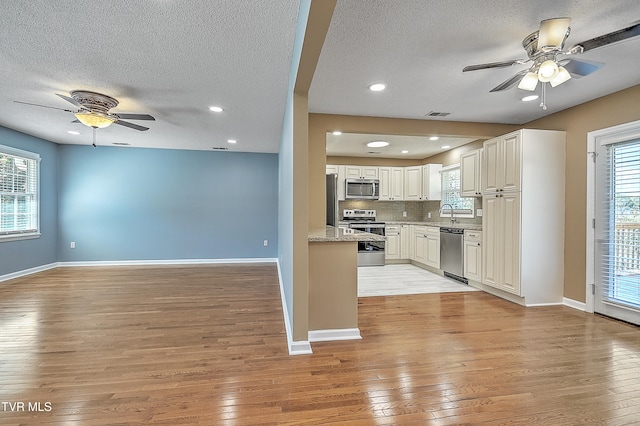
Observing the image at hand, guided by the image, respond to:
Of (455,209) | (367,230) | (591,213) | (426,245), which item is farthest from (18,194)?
(591,213)

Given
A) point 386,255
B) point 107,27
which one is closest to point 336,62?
point 107,27

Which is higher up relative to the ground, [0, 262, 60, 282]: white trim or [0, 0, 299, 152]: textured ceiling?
[0, 0, 299, 152]: textured ceiling

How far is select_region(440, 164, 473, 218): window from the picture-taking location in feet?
17.9

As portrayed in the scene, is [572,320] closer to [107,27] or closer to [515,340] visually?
[515,340]

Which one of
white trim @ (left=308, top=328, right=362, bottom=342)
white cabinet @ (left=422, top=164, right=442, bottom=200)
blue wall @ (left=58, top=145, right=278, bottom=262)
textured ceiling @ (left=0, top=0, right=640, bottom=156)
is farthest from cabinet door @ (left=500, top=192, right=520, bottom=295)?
blue wall @ (left=58, top=145, right=278, bottom=262)

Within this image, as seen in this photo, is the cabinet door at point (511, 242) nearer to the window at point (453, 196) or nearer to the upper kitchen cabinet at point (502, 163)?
the upper kitchen cabinet at point (502, 163)

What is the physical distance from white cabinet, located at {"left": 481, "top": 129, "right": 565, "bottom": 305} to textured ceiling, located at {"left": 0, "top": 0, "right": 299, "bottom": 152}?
3.10 m

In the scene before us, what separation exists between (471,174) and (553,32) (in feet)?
9.86

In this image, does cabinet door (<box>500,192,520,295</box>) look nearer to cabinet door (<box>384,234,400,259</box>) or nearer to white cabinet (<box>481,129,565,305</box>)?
white cabinet (<box>481,129,565,305</box>)

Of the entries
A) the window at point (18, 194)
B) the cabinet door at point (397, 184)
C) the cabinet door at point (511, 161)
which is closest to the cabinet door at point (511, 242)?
the cabinet door at point (511, 161)

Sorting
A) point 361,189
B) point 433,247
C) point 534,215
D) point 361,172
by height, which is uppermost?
point 361,172

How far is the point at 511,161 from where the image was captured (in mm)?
3758

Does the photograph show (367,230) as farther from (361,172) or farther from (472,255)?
(472,255)

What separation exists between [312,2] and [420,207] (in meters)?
6.23
